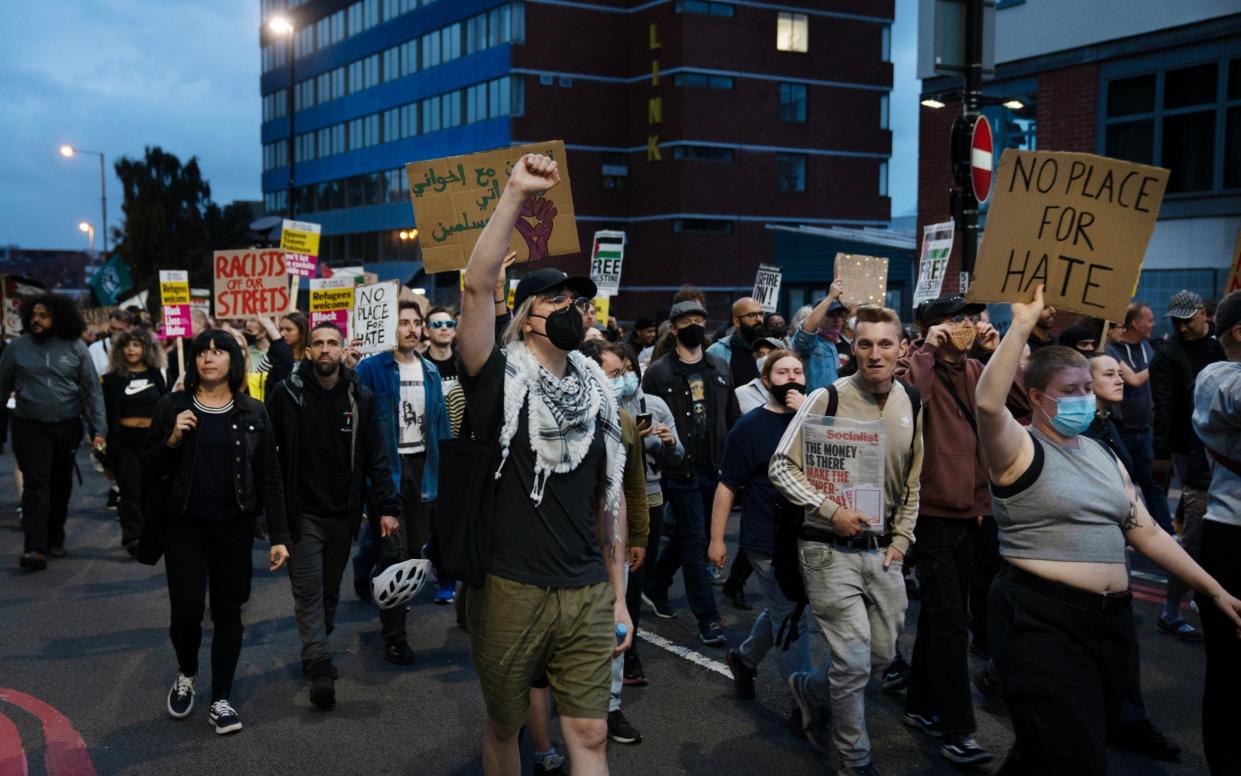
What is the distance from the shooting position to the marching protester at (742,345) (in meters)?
10.2

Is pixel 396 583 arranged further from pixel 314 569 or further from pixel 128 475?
pixel 128 475

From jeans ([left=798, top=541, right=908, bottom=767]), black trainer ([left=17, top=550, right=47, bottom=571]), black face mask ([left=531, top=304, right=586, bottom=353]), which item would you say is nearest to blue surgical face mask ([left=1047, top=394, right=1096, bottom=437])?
jeans ([left=798, top=541, right=908, bottom=767])

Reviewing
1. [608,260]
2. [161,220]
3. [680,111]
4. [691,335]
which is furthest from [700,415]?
[161,220]

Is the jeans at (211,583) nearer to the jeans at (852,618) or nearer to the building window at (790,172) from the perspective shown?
the jeans at (852,618)

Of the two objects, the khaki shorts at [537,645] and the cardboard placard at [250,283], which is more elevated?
the cardboard placard at [250,283]

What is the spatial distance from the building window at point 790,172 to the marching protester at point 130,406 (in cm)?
4292

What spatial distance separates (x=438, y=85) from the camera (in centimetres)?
5659

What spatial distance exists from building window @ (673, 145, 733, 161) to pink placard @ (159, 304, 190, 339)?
37.4 meters

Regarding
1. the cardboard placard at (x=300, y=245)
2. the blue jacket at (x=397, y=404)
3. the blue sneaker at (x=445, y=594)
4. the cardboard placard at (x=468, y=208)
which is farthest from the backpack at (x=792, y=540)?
the cardboard placard at (x=300, y=245)

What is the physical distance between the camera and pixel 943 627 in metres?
5.64

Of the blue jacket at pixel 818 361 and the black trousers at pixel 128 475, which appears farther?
the black trousers at pixel 128 475

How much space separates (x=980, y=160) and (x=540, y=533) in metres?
8.38

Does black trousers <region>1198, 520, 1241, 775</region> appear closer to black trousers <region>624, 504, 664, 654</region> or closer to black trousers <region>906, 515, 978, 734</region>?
black trousers <region>906, 515, 978, 734</region>

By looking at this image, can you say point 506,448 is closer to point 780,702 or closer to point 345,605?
point 780,702
